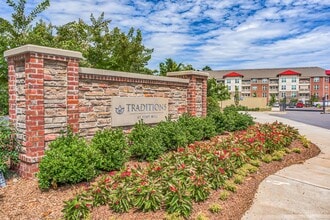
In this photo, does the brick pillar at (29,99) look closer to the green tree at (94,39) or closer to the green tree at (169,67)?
the green tree at (94,39)

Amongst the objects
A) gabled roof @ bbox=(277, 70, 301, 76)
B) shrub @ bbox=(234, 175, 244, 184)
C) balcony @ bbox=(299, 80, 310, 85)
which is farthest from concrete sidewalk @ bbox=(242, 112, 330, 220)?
balcony @ bbox=(299, 80, 310, 85)

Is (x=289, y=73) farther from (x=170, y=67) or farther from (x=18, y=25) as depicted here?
(x=18, y=25)

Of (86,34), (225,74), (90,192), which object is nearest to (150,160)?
(90,192)

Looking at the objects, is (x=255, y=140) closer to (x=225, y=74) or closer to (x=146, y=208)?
(x=146, y=208)

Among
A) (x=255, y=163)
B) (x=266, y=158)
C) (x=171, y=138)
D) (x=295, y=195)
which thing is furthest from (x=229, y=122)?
(x=295, y=195)

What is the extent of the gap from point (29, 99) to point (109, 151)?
1.69m

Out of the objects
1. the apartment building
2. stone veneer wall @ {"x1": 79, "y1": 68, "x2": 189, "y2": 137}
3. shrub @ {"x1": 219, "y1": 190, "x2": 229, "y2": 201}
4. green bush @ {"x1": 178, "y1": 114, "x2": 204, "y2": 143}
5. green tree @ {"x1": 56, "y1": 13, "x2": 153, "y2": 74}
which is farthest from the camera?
the apartment building

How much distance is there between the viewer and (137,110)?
7.10 metres

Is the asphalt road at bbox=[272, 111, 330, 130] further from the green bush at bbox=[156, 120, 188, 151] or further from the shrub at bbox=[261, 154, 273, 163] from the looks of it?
the green bush at bbox=[156, 120, 188, 151]

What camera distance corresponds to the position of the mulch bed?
375 centimetres

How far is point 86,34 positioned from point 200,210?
35.1ft

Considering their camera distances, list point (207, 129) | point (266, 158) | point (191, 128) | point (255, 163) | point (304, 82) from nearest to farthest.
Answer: point (255, 163)
point (266, 158)
point (191, 128)
point (207, 129)
point (304, 82)

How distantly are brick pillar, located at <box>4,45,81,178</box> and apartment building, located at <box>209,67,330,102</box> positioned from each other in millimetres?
68127

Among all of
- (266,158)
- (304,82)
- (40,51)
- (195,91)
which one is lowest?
(266,158)
